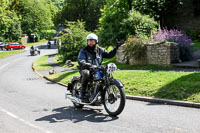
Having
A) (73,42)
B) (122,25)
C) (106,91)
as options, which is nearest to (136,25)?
(122,25)

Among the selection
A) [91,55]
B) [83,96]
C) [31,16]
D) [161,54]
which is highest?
[31,16]

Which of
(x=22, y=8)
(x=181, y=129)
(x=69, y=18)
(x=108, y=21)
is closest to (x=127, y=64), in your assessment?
(x=108, y=21)

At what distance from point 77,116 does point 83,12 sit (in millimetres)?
53954

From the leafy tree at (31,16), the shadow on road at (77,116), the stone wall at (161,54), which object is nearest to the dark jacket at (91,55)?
the shadow on road at (77,116)

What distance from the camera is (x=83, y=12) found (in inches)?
2343

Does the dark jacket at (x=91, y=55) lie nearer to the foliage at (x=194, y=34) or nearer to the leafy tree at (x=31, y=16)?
the foliage at (x=194, y=34)

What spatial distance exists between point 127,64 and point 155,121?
13.1m

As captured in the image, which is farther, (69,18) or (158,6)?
(69,18)

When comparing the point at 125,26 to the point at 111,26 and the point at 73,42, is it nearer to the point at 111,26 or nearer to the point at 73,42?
the point at 111,26

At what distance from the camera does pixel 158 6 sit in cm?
3022

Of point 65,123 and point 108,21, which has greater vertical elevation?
point 108,21

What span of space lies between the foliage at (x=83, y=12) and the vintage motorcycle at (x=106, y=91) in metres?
52.3

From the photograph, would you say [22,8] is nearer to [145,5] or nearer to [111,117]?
[145,5]

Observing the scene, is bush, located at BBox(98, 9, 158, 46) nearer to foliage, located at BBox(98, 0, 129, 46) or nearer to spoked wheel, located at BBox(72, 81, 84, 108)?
foliage, located at BBox(98, 0, 129, 46)
